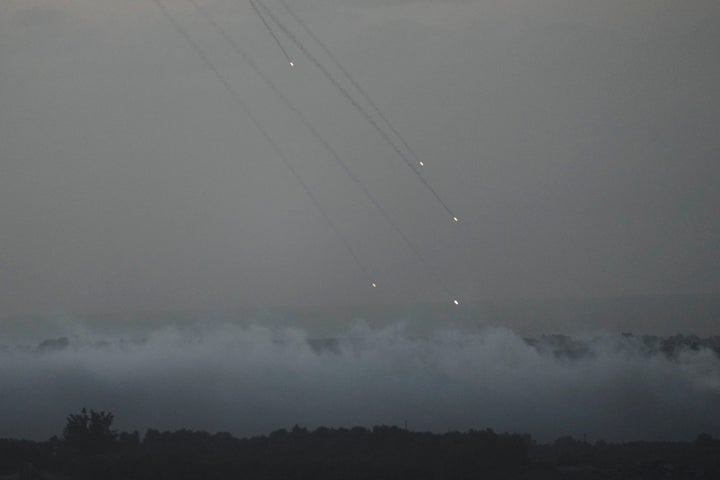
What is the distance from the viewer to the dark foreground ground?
45594 mm

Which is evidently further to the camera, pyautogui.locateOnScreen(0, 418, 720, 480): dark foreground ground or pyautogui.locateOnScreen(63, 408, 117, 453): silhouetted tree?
pyautogui.locateOnScreen(63, 408, 117, 453): silhouetted tree

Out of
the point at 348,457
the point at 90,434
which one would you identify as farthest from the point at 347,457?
the point at 90,434

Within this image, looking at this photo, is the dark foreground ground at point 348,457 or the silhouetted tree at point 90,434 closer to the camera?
the dark foreground ground at point 348,457

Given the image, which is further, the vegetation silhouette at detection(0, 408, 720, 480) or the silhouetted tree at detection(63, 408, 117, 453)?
the silhouetted tree at detection(63, 408, 117, 453)

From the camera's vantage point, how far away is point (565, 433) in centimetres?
6291

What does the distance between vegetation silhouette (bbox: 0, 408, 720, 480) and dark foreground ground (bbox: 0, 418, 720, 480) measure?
0.04 metres

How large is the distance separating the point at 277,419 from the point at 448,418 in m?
9.06

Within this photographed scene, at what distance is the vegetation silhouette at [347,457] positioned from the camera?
150 ft

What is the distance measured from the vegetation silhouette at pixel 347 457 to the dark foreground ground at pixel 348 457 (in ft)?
0.13

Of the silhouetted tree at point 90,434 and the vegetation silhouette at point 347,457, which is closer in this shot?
the vegetation silhouette at point 347,457

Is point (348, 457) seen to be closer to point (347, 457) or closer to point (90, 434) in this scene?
point (347, 457)

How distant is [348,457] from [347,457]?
0.07 m

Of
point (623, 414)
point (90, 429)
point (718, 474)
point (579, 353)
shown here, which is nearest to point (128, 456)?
point (90, 429)

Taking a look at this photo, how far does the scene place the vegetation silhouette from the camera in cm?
4562
